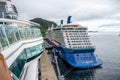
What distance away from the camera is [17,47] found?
1277cm

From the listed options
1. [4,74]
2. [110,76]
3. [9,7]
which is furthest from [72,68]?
[4,74]

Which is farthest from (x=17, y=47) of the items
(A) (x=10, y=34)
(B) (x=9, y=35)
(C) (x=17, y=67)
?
(C) (x=17, y=67)

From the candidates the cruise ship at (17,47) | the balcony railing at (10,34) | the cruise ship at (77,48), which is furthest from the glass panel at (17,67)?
the cruise ship at (77,48)

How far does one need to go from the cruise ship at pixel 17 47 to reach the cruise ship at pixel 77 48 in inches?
847

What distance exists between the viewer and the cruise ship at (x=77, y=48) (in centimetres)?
4608

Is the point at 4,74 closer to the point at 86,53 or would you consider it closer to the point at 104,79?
the point at 104,79

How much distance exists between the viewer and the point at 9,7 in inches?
1119

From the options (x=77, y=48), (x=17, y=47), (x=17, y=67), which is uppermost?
(x=17, y=47)

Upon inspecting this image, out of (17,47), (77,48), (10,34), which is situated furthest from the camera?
(77,48)

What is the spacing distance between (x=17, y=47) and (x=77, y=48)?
122 ft

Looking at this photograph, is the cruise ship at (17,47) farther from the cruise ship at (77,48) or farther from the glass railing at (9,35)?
the cruise ship at (77,48)

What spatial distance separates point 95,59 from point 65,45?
10.6 m

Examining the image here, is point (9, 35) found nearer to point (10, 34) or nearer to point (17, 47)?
point (10, 34)

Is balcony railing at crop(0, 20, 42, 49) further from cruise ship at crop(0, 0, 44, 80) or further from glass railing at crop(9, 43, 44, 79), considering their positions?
glass railing at crop(9, 43, 44, 79)
